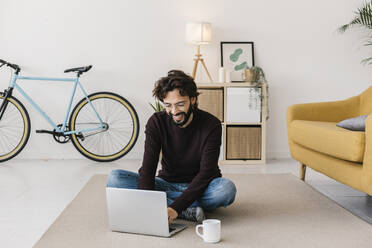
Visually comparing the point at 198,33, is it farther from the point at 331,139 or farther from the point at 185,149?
the point at 185,149

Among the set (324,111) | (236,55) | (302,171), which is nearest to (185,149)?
(302,171)

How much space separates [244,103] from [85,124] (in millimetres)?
1577

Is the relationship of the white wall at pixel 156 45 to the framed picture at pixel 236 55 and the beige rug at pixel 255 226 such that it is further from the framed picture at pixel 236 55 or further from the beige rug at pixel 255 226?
the beige rug at pixel 255 226

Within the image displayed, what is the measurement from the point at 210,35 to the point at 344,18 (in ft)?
4.56

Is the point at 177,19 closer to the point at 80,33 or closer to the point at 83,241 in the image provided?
the point at 80,33

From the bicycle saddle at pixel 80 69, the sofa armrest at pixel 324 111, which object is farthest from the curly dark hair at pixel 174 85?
the bicycle saddle at pixel 80 69

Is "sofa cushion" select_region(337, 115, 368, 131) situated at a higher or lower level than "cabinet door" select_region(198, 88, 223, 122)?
lower

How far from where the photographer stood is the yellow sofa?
229cm

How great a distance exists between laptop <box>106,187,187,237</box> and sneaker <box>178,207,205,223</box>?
120 millimetres

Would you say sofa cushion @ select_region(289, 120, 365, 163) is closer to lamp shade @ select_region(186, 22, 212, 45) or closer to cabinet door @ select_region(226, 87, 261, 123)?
cabinet door @ select_region(226, 87, 261, 123)

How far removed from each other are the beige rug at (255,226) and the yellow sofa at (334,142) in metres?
0.19

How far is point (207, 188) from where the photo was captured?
222 cm

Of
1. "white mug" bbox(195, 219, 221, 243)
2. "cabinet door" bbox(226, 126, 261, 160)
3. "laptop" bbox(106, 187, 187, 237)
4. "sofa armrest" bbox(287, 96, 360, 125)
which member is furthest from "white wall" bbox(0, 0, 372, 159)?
"white mug" bbox(195, 219, 221, 243)

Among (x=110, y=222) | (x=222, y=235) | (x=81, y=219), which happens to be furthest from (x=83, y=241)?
(x=222, y=235)
